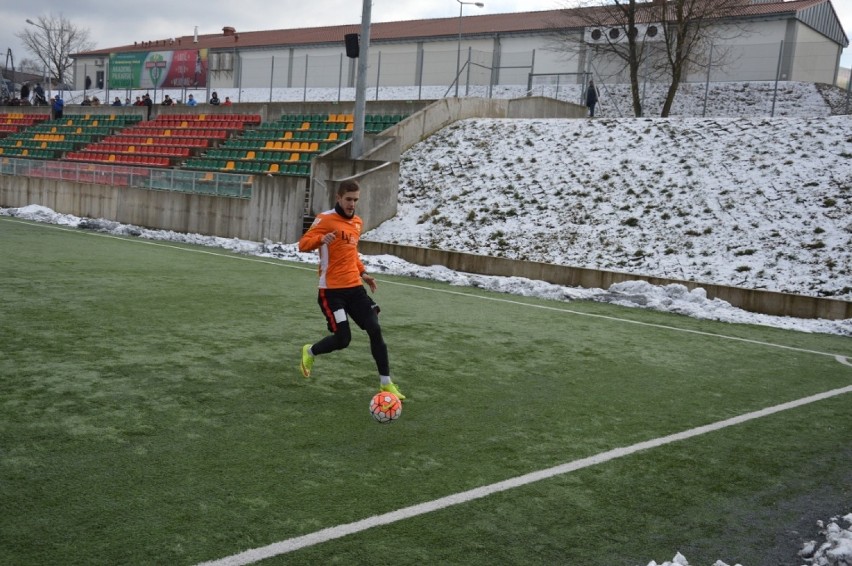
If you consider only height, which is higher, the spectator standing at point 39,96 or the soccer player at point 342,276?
the spectator standing at point 39,96

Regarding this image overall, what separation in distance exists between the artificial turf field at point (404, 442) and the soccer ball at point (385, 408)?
0.10 meters

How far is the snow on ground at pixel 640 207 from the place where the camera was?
15.8 metres

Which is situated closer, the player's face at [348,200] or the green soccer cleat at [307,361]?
the player's face at [348,200]

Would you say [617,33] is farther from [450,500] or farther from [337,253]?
[450,500]

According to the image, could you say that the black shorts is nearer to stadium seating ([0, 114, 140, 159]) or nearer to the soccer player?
the soccer player

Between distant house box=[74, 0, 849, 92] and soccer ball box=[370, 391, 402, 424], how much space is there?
27.6 metres

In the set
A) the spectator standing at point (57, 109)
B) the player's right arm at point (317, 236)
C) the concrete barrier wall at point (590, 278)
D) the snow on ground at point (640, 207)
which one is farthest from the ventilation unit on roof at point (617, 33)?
the player's right arm at point (317, 236)

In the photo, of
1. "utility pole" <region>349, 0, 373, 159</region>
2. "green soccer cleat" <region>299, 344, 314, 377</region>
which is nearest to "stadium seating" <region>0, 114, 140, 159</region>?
"utility pole" <region>349, 0, 373, 159</region>

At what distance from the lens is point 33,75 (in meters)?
112

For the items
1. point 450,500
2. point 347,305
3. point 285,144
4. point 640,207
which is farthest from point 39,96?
point 450,500

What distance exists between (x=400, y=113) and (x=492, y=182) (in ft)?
21.7

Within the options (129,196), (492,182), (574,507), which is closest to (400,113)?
(492,182)

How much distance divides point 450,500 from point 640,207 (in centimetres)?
1577

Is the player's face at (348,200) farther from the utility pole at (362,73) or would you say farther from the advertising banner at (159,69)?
the advertising banner at (159,69)
